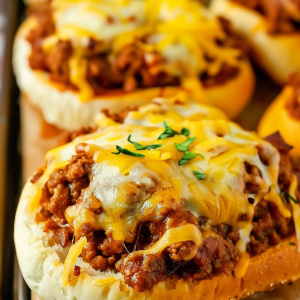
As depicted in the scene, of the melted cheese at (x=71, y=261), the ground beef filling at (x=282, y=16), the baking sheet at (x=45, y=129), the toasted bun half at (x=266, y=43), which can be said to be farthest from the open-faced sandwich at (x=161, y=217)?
the ground beef filling at (x=282, y=16)

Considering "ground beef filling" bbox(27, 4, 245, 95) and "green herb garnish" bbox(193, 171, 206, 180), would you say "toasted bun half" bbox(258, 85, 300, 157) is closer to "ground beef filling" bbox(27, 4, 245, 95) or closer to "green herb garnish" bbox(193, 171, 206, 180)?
"ground beef filling" bbox(27, 4, 245, 95)

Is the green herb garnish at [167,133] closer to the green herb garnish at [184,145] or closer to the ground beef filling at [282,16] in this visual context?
the green herb garnish at [184,145]

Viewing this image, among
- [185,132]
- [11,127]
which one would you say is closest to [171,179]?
[185,132]

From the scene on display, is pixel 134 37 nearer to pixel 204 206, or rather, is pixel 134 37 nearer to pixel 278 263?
pixel 204 206

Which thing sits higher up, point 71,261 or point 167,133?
point 167,133

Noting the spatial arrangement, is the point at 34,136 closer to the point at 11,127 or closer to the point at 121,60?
the point at 11,127

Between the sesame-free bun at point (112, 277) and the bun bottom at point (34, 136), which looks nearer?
the sesame-free bun at point (112, 277)
